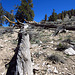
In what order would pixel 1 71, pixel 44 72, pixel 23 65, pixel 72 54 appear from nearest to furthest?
pixel 23 65 < pixel 44 72 < pixel 1 71 < pixel 72 54

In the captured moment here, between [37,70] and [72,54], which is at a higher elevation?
[72,54]

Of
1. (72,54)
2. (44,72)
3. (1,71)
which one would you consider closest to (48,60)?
(44,72)

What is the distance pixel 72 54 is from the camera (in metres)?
3.24

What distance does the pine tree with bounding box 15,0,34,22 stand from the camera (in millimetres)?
19891

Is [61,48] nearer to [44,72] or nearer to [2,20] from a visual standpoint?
[44,72]

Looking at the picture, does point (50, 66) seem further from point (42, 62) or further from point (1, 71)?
point (1, 71)

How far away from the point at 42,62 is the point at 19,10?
796 inches

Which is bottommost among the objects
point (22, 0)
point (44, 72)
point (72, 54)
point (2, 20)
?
point (44, 72)

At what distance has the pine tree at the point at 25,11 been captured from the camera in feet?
65.3

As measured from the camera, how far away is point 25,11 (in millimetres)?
19781

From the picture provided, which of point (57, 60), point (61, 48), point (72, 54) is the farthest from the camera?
point (61, 48)

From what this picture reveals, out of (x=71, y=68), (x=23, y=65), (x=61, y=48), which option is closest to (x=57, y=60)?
(x=71, y=68)

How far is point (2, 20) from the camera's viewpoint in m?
20.5

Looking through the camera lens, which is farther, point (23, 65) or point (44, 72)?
point (44, 72)
